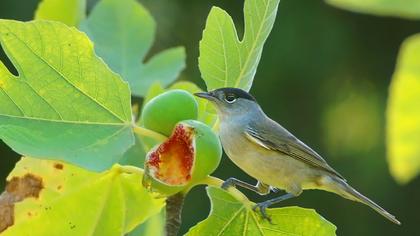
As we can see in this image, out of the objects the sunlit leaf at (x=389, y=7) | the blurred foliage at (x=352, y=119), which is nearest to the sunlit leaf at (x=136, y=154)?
the sunlit leaf at (x=389, y=7)

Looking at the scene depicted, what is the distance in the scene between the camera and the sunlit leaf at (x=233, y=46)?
1121mm

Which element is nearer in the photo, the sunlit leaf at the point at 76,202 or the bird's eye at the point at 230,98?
the sunlit leaf at the point at 76,202

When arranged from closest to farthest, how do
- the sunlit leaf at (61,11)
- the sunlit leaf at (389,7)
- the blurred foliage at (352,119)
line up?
the sunlit leaf at (389,7) < the sunlit leaf at (61,11) < the blurred foliage at (352,119)

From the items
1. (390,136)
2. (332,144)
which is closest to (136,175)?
(390,136)

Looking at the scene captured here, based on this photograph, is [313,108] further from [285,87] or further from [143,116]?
[143,116]

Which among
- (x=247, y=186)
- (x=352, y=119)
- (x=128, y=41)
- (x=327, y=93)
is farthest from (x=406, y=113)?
(x=327, y=93)

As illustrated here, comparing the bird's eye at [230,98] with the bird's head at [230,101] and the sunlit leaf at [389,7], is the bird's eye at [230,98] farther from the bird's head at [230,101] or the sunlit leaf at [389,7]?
the sunlit leaf at [389,7]

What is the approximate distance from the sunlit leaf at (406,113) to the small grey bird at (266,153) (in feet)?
0.41

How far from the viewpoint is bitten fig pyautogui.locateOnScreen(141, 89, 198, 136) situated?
3.49 ft

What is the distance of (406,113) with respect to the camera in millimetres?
1185

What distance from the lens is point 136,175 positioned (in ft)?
3.74

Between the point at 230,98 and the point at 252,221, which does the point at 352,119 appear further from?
the point at 252,221

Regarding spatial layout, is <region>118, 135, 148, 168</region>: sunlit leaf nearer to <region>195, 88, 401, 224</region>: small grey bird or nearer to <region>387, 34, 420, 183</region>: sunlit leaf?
<region>195, 88, 401, 224</region>: small grey bird

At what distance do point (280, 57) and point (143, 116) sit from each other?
3.98m
